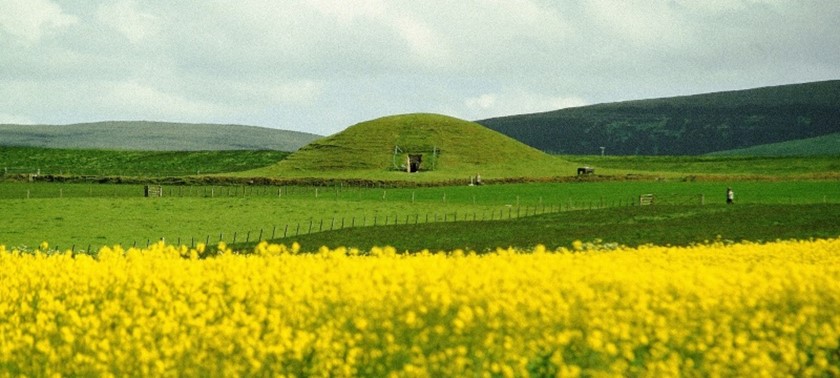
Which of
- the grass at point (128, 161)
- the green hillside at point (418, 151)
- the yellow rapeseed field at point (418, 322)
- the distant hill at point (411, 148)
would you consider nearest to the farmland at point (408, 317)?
the yellow rapeseed field at point (418, 322)

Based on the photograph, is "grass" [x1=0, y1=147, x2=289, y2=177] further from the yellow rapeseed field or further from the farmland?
the yellow rapeseed field

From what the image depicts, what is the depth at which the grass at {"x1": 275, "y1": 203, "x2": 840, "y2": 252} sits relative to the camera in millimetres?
45938

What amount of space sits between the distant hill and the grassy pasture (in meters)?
43.6

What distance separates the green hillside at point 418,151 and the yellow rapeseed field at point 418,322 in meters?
119

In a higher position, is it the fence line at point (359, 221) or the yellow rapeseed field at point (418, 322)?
the yellow rapeseed field at point (418, 322)

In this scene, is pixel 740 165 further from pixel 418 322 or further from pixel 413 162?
pixel 418 322

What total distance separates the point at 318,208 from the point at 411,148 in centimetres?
8921

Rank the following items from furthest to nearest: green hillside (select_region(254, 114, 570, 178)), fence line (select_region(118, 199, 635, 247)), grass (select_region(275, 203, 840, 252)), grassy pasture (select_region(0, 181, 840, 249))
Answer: green hillside (select_region(254, 114, 570, 178))
grassy pasture (select_region(0, 181, 840, 249))
fence line (select_region(118, 199, 635, 247))
grass (select_region(275, 203, 840, 252))

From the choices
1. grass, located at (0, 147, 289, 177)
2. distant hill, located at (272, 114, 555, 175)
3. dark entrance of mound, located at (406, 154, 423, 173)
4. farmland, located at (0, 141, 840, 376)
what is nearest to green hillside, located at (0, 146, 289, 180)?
A: grass, located at (0, 147, 289, 177)

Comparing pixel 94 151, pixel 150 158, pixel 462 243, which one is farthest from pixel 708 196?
pixel 94 151

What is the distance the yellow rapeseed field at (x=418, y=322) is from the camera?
1287 cm

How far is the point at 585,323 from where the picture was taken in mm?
13781

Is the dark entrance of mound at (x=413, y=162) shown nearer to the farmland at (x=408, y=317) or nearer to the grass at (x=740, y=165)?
the grass at (x=740, y=165)

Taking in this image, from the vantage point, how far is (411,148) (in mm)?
162375
